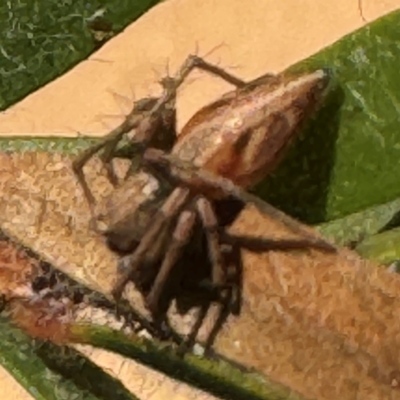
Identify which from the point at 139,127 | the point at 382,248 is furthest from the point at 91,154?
the point at 382,248

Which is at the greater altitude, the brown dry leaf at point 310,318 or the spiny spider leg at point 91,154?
the spiny spider leg at point 91,154

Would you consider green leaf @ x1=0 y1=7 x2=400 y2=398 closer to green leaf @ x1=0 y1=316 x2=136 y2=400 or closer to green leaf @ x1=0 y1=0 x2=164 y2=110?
green leaf @ x1=0 y1=0 x2=164 y2=110

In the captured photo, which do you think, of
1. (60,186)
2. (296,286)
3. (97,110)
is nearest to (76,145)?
(60,186)

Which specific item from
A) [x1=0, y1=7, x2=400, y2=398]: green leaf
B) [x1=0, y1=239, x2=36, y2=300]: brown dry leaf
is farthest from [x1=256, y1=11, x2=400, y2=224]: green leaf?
[x1=0, y1=239, x2=36, y2=300]: brown dry leaf

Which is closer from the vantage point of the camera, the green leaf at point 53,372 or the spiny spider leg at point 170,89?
the green leaf at point 53,372

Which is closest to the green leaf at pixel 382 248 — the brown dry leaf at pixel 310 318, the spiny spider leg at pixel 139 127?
the brown dry leaf at pixel 310 318

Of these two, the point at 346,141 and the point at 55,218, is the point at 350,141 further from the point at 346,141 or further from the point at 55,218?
the point at 55,218

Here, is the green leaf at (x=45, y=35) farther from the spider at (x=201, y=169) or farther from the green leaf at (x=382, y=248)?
the green leaf at (x=382, y=248)
